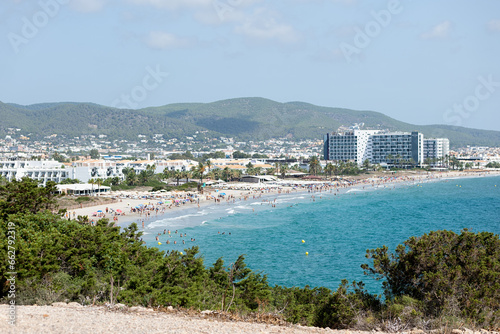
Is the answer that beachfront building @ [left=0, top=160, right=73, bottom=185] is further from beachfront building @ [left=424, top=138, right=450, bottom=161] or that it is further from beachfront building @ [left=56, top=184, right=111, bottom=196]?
beachfront building @ [left=424, top=138, right=450, bottom=161]

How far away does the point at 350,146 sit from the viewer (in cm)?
16088

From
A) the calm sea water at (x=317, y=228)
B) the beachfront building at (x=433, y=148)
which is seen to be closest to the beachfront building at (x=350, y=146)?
the beachfront building at (x=433, y=148)

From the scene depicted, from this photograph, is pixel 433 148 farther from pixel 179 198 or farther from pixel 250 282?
pixel 250 282

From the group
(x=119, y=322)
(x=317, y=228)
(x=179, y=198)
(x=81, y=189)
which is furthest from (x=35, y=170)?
(x=119, y=322)

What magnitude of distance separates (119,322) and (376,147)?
521ft

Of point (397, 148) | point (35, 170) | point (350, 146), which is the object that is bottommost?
point (35, 170)

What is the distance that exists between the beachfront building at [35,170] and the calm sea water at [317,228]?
95.0ft

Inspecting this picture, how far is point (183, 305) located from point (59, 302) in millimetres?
3075

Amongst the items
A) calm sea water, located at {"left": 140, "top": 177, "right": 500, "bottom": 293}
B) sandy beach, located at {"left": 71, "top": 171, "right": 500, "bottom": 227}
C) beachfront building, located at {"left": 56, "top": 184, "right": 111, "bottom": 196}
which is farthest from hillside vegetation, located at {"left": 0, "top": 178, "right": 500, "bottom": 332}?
beachfront building, located at {"left": 56, "top": 184, "right": 111, "bottom": 196}

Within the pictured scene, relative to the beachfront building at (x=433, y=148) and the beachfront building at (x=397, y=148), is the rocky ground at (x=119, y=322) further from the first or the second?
the beachfront building at (x=433, y=148)

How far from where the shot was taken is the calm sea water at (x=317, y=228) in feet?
91.1

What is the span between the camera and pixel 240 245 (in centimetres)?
3431

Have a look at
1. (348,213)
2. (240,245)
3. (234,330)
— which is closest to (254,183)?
(348,213)

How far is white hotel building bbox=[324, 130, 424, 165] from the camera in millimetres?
154000
